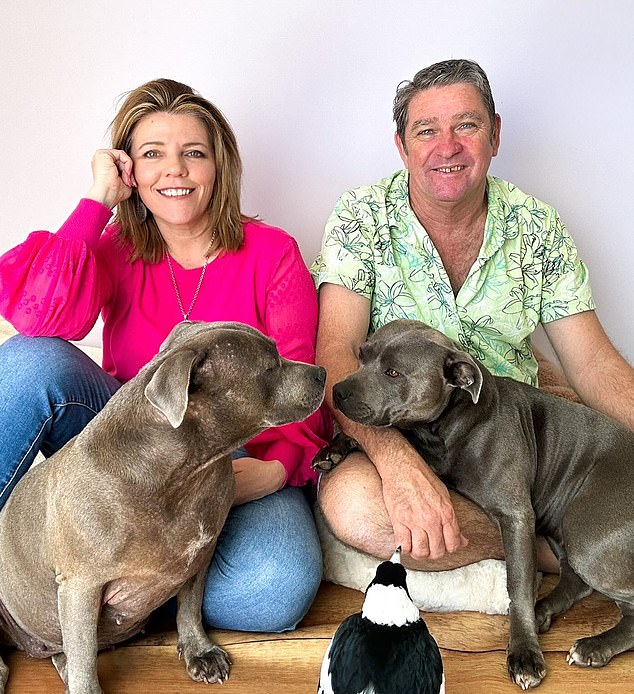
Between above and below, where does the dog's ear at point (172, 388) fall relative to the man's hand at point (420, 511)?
above

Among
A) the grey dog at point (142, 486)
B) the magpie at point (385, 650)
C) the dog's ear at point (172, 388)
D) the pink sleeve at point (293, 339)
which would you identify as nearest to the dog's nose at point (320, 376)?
the grey dog at point (142, 486)

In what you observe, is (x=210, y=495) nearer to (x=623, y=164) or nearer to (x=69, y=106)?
(x=69, y=106)

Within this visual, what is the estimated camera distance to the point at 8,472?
7.61 feet

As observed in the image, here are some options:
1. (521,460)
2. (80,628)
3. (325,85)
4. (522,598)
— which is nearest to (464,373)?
(521,460)

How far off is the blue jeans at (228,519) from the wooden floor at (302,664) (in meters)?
0.09

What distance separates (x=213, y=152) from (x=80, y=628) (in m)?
1.50

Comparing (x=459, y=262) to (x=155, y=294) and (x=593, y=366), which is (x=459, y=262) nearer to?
(x=593, y=366)

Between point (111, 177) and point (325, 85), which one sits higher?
point (325, 85)

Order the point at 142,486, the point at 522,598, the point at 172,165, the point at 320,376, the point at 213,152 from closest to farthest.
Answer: the point at 142,486 → the point at 320,376 → the point at 522,598 → the point at 172,165 → the point at 213,152

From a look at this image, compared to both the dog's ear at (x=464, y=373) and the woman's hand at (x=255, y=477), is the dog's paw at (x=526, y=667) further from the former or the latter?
the woman's hand at (x=255, y=477)

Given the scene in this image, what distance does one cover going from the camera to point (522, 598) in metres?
2.32

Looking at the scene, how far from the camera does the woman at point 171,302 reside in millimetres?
2375

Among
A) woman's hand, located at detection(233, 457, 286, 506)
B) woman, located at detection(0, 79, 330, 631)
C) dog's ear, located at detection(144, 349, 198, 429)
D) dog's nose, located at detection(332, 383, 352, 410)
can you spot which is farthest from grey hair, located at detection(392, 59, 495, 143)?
dog's ear, located at detection(144, 349, 198, 429)

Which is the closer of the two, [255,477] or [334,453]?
[255,477]
